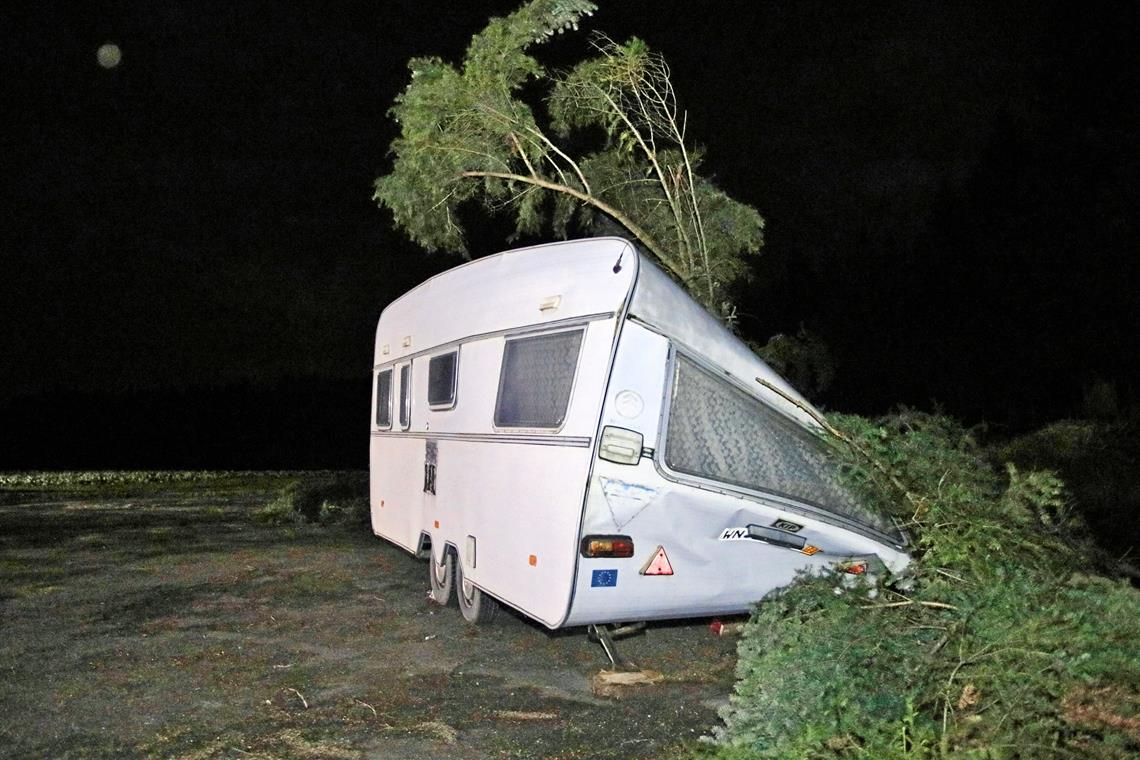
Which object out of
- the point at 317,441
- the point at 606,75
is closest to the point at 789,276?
the point at 606,75

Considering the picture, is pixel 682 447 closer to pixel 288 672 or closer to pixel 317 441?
pixel 288 672

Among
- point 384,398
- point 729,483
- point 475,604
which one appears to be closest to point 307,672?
point 475,604

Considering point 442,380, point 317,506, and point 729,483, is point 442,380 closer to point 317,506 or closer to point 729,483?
point 729,483

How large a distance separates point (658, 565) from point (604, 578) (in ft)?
1.20

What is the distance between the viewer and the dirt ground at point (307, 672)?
19.4 feet

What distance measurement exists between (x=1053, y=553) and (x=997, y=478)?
30.4 inches

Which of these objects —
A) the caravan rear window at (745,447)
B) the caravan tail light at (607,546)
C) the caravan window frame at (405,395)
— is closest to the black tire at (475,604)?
the caravan window frame at (405,395)

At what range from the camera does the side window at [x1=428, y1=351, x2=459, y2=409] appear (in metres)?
9.14

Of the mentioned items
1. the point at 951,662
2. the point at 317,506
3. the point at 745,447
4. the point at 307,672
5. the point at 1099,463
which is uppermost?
the point at 745,447

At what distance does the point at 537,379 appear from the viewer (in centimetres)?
730

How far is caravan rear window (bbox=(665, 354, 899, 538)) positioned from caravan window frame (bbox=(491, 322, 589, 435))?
641 millimetres

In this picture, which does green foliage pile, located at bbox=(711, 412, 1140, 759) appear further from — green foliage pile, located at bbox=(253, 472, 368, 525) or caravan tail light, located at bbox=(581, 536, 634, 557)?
green foliage pile, located at bbox=(253, 472, 368, 525)

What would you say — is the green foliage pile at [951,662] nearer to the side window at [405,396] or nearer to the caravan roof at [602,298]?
the caravan roof at [602,298]

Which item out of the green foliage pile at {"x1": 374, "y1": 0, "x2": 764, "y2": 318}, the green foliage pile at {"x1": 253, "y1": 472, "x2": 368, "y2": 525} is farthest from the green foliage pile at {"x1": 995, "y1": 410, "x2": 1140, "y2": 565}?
the green foliage pile at {"x1": 253, "y1": 472, "x2": 368, "y2": 525}
